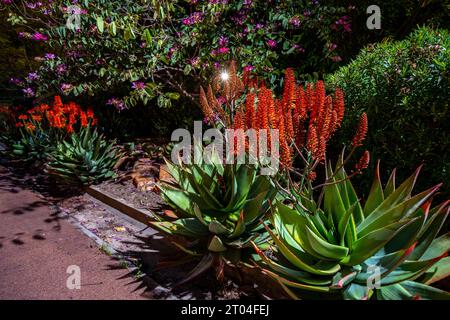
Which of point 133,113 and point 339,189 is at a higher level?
point 133,113

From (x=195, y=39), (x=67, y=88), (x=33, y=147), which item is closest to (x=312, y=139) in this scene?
(x=195, y=39)

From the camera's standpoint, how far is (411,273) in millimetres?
2117

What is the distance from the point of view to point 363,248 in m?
2.25

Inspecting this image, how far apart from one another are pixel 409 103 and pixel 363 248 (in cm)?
161

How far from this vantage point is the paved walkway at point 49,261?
10.4 ft

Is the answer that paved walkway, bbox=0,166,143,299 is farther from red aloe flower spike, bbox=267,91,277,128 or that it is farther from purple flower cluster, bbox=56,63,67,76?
purple flower cluster, bbox=56,63,67,76

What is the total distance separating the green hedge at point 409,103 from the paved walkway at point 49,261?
111 inches

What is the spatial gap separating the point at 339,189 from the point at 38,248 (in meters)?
3.67

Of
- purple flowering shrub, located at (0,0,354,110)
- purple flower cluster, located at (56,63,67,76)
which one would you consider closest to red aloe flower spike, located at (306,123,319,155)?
purple flowering shrub, located at (0,0,354,110)

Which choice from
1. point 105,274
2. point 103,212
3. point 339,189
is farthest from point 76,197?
point 339,189

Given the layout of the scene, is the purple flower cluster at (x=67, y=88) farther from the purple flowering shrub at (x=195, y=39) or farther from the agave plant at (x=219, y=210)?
the agave plant at (x=219, y=210)

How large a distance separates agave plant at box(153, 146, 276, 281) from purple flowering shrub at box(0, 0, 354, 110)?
103 inches

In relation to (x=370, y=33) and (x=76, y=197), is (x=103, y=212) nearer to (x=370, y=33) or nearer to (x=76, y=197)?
(x=76, y=197)

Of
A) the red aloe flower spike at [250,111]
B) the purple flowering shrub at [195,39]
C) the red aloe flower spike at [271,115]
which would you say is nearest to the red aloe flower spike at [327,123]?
the red aloe flower spike at [271,115]
